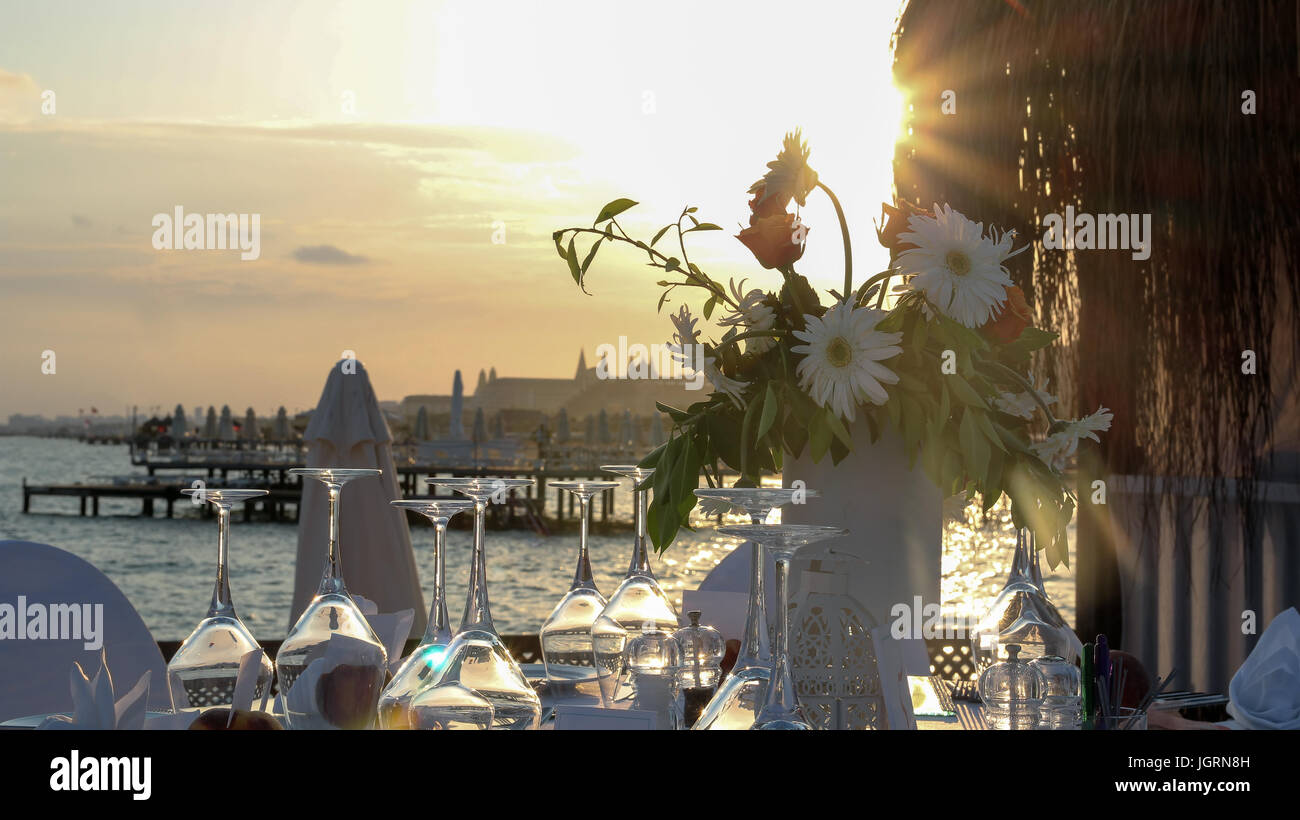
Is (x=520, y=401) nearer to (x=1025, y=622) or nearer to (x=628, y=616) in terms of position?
(x=628, y=616)

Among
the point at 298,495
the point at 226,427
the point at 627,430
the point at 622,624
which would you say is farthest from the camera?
the point at 226,427

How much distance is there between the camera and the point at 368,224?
68.8ft

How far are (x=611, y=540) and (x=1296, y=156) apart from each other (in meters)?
37.1

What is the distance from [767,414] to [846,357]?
13 centimetres

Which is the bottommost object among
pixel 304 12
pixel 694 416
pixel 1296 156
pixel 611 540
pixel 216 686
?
pixel 611 540

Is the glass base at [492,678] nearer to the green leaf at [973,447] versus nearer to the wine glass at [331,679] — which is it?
the wine glass at [331,679]

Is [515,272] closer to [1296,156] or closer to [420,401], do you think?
[1296,156]

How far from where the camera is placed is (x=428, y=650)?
154 centimetres

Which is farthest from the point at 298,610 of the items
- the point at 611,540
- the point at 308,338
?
the point at 611,540

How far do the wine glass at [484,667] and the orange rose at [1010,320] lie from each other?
76 centimetres

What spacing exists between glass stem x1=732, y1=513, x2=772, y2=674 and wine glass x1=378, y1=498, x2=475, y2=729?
14.0 inches

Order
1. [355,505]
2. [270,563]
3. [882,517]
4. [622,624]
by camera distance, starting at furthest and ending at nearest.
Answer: [270,563], [355,505], [622,624], [882,517]

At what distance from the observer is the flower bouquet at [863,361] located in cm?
157

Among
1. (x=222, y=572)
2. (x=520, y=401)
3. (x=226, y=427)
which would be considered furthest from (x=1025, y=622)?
(x=226, y=427)
